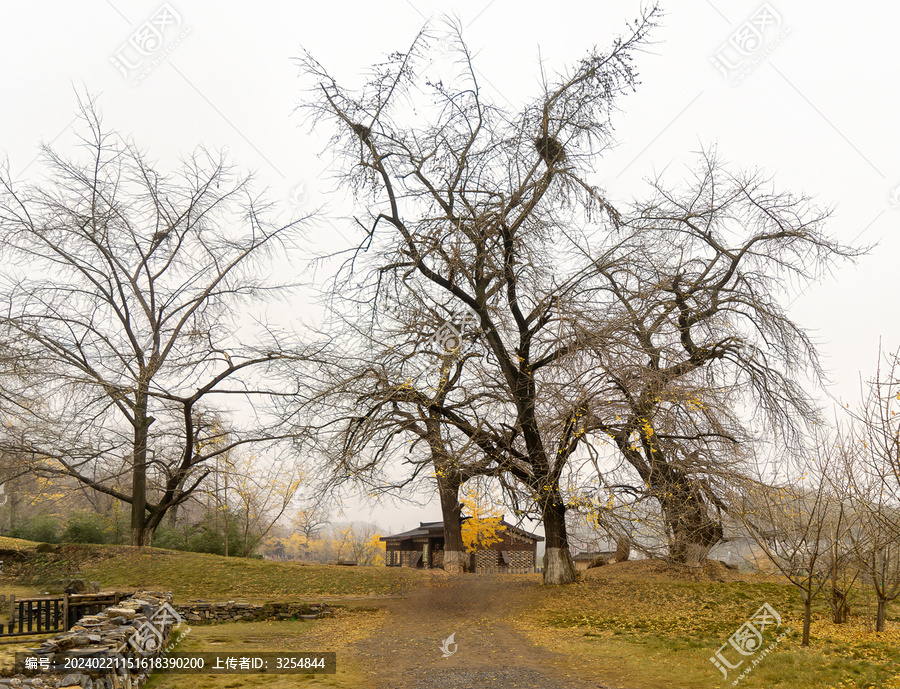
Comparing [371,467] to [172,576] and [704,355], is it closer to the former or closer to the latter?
[172,576]

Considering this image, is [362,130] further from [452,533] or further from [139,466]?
[139,466]

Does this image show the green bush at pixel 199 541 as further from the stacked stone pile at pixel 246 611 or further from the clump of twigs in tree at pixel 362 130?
the clump of twigs in tree at pixel 362 130

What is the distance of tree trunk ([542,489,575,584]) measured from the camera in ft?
48.4

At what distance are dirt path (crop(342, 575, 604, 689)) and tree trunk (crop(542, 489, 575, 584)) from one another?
0.68m

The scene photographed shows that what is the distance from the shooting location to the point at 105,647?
6484 mm

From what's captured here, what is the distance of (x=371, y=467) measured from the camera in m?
14.1

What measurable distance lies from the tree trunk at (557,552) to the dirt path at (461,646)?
0.68 metres

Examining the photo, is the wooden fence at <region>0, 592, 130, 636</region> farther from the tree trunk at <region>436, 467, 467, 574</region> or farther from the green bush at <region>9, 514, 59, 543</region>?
the green bush at <region>9, 514, 59, 543</region>

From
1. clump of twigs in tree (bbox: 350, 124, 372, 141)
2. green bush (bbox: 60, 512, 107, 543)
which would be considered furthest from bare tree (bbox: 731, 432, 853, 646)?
green bush (bbox: 60, 512, 107, 543)

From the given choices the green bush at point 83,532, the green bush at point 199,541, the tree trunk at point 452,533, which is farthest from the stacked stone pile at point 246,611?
the green bush at point 83,532

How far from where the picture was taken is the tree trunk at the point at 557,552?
48.4ft

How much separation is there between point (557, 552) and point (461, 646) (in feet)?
17.7

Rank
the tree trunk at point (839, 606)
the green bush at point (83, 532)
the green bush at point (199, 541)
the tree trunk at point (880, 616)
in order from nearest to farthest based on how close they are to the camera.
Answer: the tree trunk at point (880, 616)
the tree trunk at point (839, 606)
the green bush at point (83, 532)
the green bush at point (199, 541)

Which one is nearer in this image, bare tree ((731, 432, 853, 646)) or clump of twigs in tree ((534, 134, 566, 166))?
bare tree ((731, 432, 853, 646))
